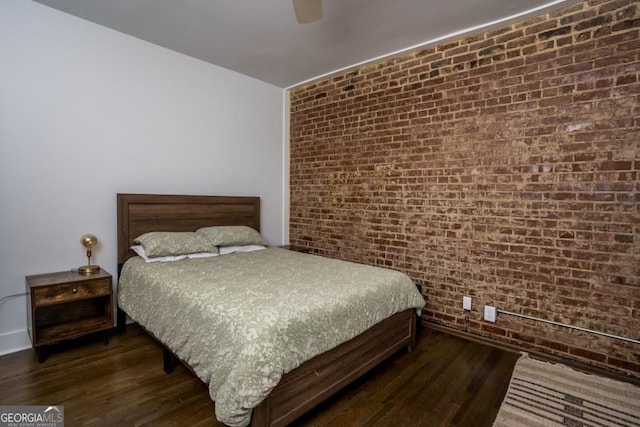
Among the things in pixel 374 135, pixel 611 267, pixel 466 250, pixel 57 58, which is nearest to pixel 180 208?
pixel 57 58

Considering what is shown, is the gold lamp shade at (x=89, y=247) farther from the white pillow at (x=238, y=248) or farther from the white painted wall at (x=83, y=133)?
the white pillow at (x=238, y=248)

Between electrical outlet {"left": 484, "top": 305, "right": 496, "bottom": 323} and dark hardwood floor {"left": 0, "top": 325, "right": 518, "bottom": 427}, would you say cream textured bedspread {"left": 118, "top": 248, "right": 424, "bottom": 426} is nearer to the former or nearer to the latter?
dark hardwood floor {"left": 0, "top": 325, "right": 518, "bottom": 427}

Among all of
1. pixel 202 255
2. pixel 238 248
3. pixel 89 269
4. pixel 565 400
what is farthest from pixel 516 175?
pixel 89 269

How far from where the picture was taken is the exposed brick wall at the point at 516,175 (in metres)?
2.10

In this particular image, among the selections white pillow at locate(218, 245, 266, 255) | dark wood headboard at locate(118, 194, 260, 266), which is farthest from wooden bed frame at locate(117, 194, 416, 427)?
white pillow at locate(218, 245, 266, 255)

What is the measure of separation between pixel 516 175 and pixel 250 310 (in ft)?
7.34

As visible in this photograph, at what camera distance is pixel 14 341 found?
2.36 meters

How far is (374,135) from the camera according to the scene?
11.0 ft

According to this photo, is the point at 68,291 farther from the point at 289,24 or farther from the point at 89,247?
the point at 289,24

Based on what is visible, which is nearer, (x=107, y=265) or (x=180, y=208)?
(x=107, y=265)

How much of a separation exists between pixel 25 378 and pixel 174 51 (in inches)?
115

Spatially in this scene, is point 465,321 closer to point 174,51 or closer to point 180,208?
point 180,208

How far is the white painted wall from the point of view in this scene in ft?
7.65

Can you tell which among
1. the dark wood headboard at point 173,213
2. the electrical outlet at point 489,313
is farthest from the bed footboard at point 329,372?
the dark wood headboard at point 173,213
